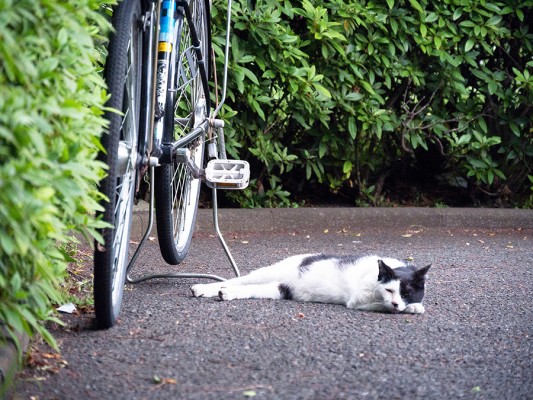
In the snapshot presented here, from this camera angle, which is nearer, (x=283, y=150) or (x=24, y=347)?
(x=24, y=347)

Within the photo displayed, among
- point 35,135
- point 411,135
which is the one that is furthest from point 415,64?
point 35,135

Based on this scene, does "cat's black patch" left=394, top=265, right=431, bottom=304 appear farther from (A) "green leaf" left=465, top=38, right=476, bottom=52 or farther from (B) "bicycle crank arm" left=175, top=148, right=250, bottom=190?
(A) "green leaf" left=465, top=38, right=476, bottom=52

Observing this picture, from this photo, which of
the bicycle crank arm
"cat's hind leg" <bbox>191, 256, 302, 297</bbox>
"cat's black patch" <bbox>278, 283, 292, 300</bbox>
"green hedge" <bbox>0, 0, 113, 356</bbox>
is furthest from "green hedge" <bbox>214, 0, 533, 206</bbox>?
"green hedge" <bbox>0, 0, 113, 356</bbox>

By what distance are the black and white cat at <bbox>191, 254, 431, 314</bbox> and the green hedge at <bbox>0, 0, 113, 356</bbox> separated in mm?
1606

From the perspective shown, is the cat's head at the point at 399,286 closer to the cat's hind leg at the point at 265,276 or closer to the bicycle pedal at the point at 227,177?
the cat's hind leg at the point at 265,276

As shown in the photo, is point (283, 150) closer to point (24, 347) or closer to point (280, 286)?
point (280, 286)

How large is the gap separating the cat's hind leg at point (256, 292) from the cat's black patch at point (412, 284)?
584 mm

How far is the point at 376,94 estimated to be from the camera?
6906 mm

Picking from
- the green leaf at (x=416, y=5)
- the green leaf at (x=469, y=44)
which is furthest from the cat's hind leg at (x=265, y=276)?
the green leaf at (x=469, y=44)

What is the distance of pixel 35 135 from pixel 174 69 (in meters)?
1.95

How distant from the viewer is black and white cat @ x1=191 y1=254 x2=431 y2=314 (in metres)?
4.18

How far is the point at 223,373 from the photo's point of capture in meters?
2.96

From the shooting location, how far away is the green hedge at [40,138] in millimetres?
2139

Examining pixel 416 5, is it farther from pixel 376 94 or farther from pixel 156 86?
pixel 156 86
